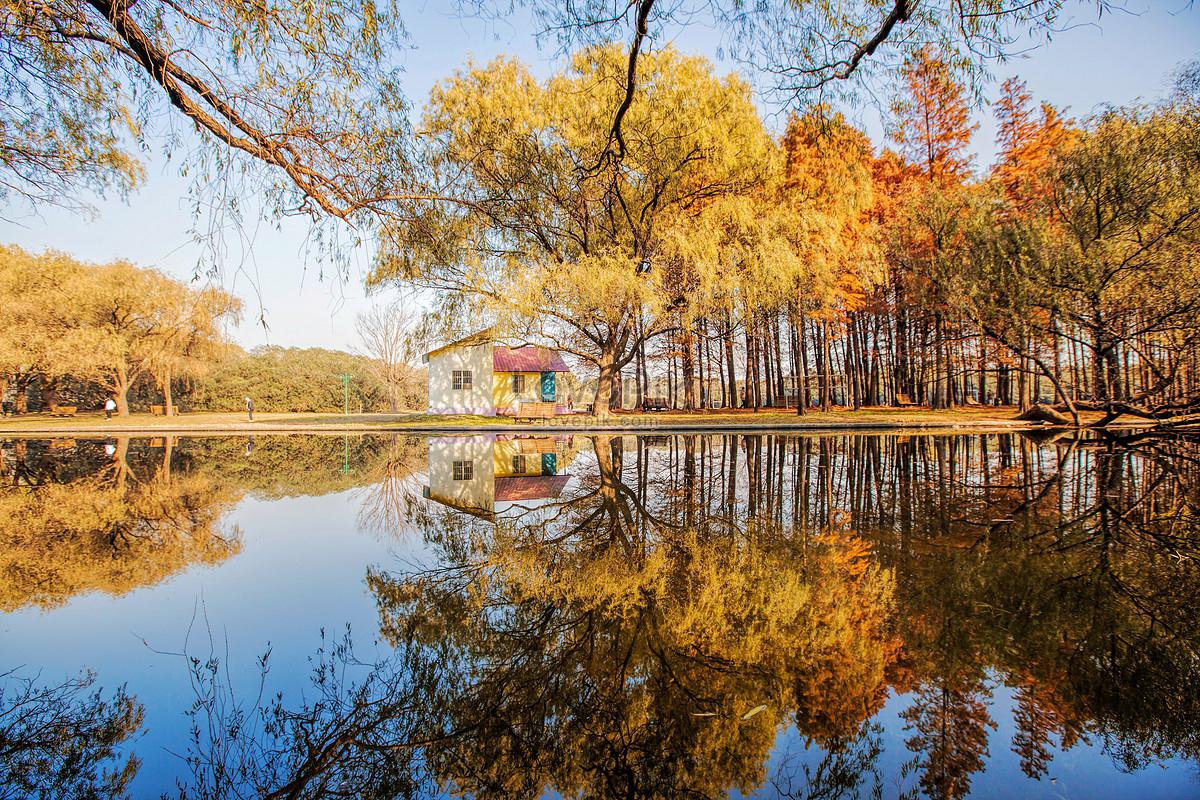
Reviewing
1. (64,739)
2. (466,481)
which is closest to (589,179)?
(466,481)

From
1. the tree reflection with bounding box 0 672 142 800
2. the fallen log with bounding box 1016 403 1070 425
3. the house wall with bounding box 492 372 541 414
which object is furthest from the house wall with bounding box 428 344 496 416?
the tree reflection with bounding box 0 672 142 800

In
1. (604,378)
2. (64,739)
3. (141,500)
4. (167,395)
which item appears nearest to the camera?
(64,739)

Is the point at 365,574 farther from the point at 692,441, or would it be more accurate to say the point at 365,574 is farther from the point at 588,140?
the point at 588,140

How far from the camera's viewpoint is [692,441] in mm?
15039

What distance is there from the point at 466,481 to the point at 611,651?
678cm

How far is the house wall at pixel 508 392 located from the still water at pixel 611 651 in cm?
2245

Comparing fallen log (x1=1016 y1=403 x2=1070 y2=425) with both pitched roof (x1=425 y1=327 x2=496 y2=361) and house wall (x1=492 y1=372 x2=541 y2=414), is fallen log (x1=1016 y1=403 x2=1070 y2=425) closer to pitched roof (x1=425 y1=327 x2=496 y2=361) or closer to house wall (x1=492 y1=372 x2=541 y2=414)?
pitched roof (x1=425 y1=327 x2=496 y2=361)

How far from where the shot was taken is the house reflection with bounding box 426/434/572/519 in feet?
24.4

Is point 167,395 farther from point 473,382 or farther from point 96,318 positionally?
point 473,382

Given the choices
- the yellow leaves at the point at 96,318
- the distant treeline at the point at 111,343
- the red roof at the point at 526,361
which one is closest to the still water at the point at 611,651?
the distant treeline at the point at 111,343

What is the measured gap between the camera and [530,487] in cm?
841

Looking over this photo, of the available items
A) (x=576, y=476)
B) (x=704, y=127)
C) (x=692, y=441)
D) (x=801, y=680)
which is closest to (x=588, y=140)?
(x=704, y=127)

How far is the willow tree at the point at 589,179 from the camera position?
1698 centimetres

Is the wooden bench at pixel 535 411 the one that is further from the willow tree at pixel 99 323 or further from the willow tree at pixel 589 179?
the willow tree at pixel 99 323
